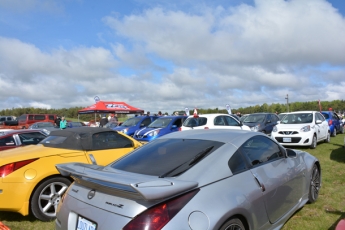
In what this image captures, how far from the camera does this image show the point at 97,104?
2825cm

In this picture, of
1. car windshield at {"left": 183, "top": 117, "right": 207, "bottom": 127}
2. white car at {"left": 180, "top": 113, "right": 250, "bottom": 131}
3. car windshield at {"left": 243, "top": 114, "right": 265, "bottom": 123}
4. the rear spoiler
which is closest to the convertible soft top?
the rear spoiler

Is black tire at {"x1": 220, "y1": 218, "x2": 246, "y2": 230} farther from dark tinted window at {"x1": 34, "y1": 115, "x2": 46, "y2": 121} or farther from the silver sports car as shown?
dark tinted window at {"x1": 34, "y1": 115, "x2": 46, "y2": 121}

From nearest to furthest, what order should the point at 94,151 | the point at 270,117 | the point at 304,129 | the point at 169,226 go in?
the point at 169,226 < the point at 94,151 < the point at 304,129 < the point at 270,117

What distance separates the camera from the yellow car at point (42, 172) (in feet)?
13.3

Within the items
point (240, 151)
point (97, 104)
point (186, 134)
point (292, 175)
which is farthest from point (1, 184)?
point (97, 104)

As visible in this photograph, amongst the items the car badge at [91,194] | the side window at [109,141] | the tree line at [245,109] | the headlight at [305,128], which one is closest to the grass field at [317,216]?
the side window at [109,141]

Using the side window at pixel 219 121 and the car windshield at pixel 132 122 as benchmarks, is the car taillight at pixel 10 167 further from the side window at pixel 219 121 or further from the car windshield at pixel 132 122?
the car windshield at pixel 132 122

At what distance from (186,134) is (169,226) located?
68.1 inches

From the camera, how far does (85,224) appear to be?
237 cm

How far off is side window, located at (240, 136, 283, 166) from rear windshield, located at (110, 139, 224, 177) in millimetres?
391

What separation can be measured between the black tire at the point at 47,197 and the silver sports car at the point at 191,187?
66.4 inches

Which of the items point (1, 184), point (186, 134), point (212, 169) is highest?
point (186, 134)

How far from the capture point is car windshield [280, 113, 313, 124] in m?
11.7

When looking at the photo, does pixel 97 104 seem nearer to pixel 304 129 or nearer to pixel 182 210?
pixel 304 129
